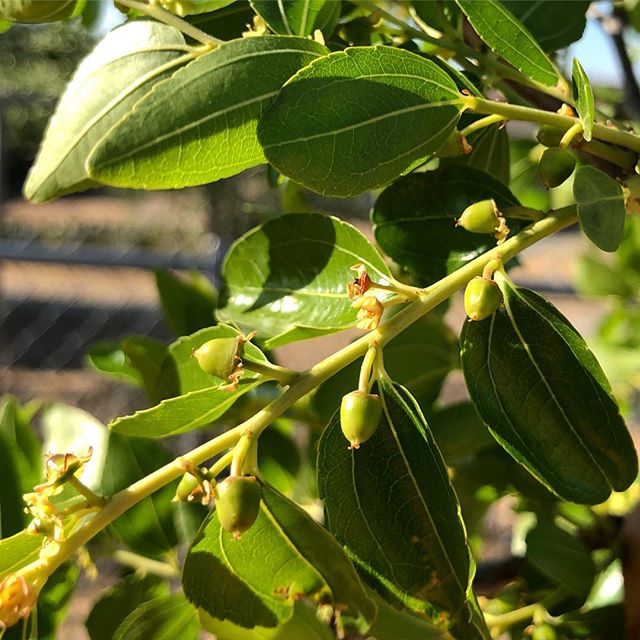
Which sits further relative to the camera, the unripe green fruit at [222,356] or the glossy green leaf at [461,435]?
the glossy green leaf at [461,435]

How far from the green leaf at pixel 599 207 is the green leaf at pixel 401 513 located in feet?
0.45

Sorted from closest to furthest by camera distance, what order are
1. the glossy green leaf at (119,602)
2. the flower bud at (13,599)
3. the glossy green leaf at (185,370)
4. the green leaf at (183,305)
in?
1. the flower bud at (13,599)
2. the glossy green leaf at (185,370)
3. the glossy green leaf at (119,602)
4. the green leaf at (183,305)

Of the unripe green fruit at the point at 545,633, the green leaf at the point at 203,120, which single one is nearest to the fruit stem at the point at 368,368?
the green leaf at the point at 203,120

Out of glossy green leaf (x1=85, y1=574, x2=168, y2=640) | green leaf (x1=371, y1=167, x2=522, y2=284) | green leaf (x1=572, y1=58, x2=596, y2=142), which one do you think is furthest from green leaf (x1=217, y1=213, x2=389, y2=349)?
glossy green leaf (x1=85, y1=574, x2=168, y2=640)

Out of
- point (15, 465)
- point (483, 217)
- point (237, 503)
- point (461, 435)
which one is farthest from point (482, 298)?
point (15, 465)

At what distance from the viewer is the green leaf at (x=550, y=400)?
46 centimetres

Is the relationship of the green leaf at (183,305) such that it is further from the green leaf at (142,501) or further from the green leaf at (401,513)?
the green leaf at (401,513)

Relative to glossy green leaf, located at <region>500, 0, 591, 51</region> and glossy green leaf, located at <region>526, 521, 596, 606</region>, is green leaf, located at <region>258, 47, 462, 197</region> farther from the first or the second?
glossy green leaf, located at <region>526, 521, 596, 606</region>

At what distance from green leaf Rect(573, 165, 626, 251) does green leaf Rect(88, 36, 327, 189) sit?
0.16m

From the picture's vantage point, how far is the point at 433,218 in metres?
0.56

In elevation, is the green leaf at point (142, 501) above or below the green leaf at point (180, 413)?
below

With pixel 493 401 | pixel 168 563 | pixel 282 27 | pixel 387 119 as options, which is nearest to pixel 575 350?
pixel 493 401

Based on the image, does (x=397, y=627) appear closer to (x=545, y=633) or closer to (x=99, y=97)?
(x=545, y=633)

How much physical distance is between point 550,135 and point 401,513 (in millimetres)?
239
